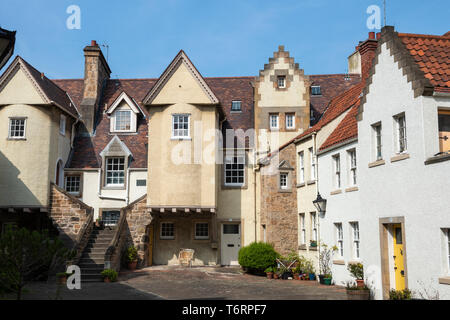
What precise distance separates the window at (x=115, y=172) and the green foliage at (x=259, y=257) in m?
8.95

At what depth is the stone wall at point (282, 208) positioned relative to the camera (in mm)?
24469

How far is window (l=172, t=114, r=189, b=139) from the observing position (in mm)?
25734

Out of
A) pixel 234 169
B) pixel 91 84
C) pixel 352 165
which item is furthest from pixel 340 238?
pixel 91 84

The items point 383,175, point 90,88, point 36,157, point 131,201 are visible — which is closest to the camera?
point 383,175

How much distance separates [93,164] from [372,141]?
1753 centimetres

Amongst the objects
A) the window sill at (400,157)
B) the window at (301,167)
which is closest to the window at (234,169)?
the window at (301,167)

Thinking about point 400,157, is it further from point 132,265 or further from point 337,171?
point 132,265

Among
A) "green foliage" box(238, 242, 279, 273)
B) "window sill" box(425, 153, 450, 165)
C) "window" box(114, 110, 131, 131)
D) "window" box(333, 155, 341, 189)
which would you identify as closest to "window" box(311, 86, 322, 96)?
"window" box(333, 155, 341, 189)

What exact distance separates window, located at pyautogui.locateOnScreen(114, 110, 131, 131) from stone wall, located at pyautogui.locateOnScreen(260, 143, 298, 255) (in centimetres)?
977

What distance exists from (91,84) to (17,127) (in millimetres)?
6464

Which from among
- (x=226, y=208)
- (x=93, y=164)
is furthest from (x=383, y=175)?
(x=93, y=164)
